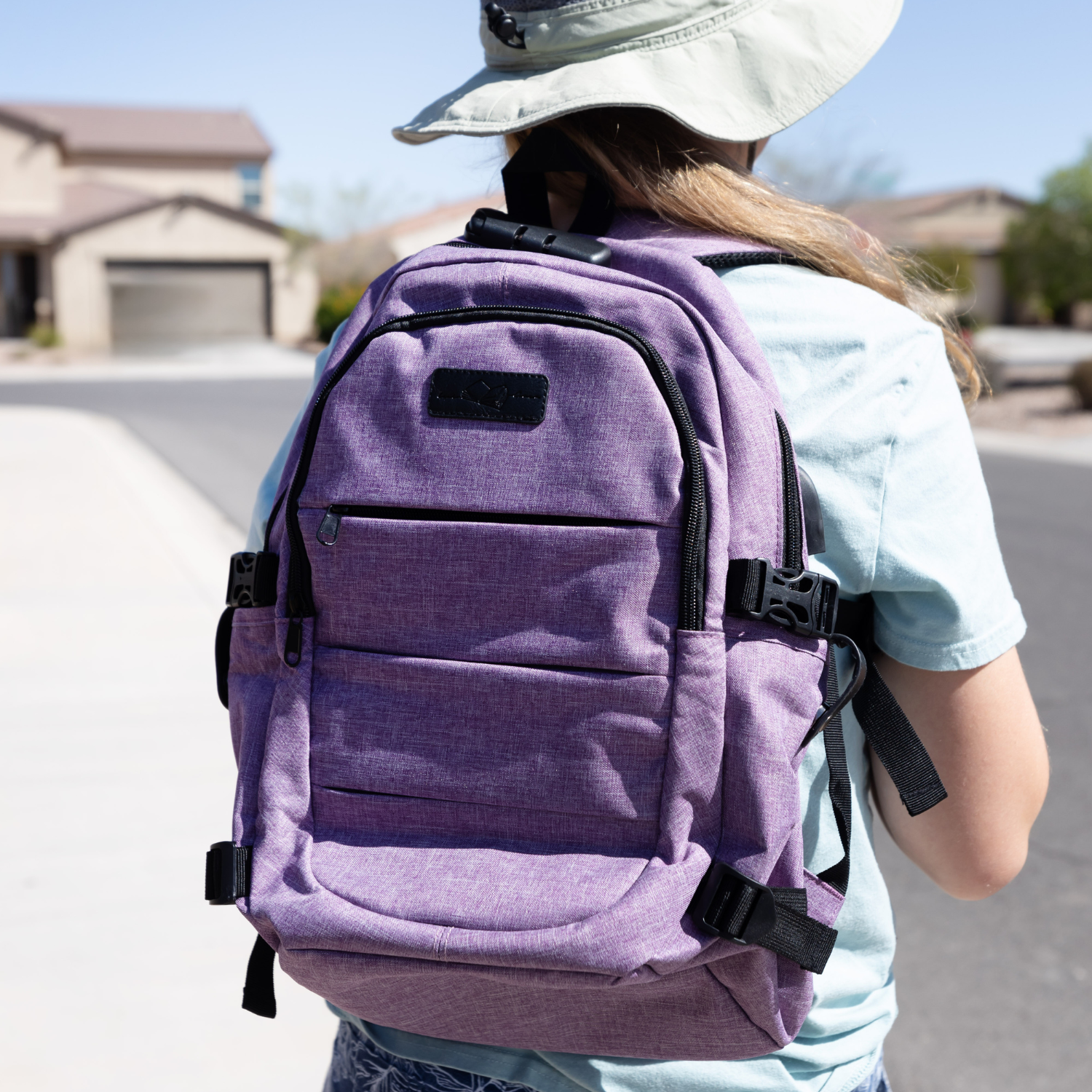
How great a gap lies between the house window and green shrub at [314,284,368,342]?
26.6 feet

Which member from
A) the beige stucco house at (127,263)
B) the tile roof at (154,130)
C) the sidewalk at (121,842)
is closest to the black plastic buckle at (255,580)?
the sidewalk at (121,842)

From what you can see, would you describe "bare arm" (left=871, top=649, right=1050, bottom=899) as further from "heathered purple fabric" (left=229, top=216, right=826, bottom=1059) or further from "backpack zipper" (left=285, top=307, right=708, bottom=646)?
"backpack zipper" (left=285, top=307, right=708, bottom=646)

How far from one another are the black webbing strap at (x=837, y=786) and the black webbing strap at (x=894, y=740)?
3cm

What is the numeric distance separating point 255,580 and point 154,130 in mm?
43107

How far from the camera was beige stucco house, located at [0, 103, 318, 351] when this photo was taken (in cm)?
3216

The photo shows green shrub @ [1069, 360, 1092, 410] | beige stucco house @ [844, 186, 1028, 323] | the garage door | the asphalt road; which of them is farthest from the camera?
beige stucco house @ [844, 186, 1028, 323]

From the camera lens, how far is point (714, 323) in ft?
3.28

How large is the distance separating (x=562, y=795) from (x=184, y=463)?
1073 centimetres

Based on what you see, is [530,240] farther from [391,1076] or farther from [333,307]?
[333,307]

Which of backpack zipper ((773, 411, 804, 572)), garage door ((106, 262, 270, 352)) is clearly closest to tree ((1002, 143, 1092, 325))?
garage door ((106, 262, 270, 352))

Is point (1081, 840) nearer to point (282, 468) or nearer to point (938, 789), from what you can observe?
point (938, 789)

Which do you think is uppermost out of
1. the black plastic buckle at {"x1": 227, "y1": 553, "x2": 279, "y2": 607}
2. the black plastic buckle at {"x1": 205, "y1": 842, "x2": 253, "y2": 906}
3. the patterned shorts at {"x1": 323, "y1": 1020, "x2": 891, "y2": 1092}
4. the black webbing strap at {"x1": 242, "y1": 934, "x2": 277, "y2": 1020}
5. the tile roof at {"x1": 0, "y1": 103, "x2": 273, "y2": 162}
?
the tile roof at {"x1": 0, "y1": 103, "x2": 273, "y2": 162}

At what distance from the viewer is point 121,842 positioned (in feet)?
11.3

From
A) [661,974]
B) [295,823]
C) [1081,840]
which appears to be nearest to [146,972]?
[295,823]
